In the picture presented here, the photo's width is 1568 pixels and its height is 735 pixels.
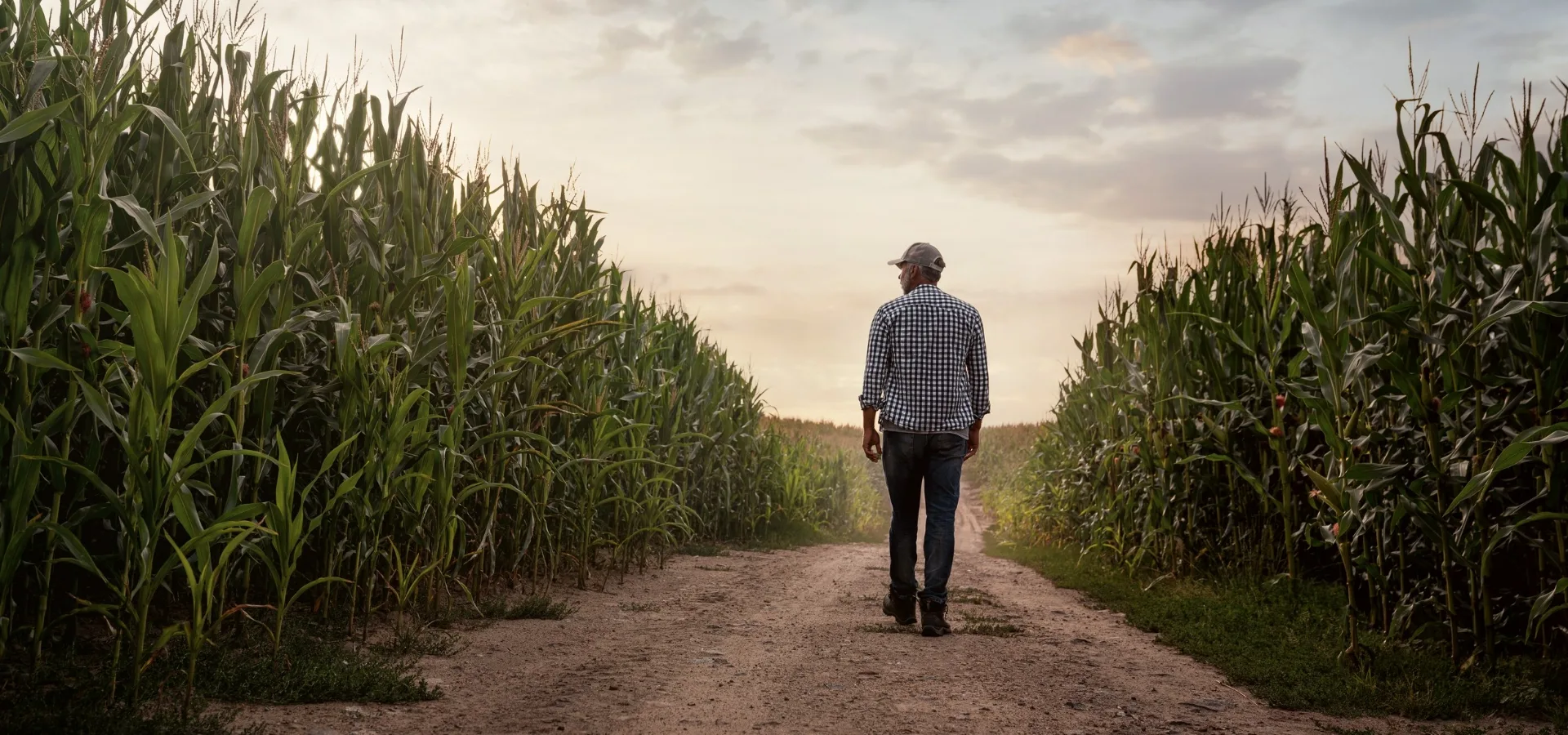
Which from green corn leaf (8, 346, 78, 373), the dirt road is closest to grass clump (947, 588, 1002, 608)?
the dirt road

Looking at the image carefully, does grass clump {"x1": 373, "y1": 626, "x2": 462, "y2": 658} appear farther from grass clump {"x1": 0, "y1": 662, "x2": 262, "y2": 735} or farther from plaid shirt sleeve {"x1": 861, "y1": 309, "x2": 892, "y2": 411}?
plaid shirt sleeve {"x1": 861, "y1": 309, "x2": 892, "y2": 411}

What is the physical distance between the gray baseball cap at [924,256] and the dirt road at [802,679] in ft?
7.78

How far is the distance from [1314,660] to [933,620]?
200cm

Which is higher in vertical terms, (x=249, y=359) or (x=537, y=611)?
(x=249, y=359)

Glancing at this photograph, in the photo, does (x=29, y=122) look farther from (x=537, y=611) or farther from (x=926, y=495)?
(x=926, y=495)

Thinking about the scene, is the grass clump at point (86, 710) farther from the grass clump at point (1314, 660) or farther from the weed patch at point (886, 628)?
the grass clump at point (1314, 660)

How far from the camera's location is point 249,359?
3.94m

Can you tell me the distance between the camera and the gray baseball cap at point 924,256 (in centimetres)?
654

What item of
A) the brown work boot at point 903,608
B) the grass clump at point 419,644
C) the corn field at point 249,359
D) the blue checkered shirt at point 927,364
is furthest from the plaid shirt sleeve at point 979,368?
the grass clump at point 419,644

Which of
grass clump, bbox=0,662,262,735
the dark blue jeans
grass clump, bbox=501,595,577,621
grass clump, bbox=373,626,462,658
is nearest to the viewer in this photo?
grass clump, bbox=0,662,262,735

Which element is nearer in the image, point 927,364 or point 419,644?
point 419,644

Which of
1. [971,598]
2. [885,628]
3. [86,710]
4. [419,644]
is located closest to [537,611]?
[419,644]

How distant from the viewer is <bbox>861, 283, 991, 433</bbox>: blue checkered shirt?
614 centimetres

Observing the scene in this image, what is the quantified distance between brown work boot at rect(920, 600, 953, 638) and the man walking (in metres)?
0.02
